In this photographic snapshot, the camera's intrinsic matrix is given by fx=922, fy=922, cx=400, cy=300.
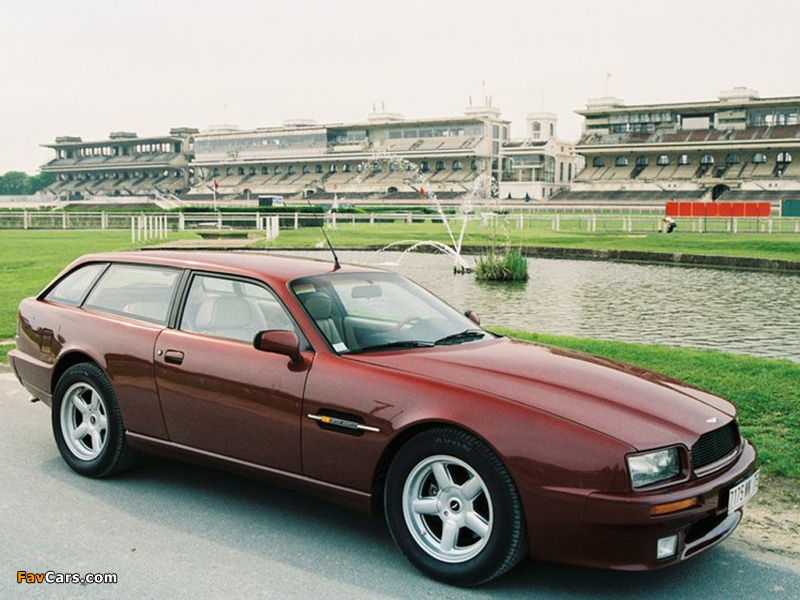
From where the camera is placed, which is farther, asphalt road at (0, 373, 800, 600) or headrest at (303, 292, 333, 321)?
headrest at (303, 292, 333, 321)

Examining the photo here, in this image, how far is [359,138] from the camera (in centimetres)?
12350

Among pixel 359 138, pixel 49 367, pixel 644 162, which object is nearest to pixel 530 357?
pixel 49 367

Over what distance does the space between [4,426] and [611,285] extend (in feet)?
51.7

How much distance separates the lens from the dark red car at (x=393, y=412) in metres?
3.93

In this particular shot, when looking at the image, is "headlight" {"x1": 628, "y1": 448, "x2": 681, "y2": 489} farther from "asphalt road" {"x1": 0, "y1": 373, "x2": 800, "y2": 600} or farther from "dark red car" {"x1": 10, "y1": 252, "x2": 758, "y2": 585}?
"asphalt road" {"x1": 0, "y1": 373, "x2": 800, "y2": 600}

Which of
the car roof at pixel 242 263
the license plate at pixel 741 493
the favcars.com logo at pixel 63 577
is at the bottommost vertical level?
the favcars.com logo at pixel 63 577

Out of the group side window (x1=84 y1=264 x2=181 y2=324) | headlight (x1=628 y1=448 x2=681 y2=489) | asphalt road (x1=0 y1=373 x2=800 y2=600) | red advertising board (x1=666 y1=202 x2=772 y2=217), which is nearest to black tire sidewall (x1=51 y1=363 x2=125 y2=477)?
asphalt road (x1=0 y1=373 x2=800 y2=600)

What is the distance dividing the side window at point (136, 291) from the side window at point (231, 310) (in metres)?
0.21

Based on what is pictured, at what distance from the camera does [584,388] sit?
14.4 ft

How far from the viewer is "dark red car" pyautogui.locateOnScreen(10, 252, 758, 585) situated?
3926mm

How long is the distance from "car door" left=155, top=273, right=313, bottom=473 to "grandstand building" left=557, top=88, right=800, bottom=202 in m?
83.0

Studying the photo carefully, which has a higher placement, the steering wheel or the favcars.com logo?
the steering wheel

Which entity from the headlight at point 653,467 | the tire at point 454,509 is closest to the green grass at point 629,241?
the tire at point 454,509

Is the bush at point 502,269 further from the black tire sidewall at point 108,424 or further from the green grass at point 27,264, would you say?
the black tire sidewall at point 108,424
